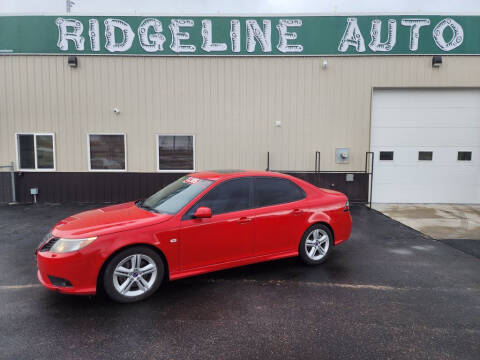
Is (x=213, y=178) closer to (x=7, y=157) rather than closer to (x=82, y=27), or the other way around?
(x=82, y=27)

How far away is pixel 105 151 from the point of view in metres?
10.8

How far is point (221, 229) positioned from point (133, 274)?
1.19m

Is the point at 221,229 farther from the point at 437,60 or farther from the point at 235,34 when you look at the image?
the point at 437,60

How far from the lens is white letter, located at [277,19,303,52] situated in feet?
34.0

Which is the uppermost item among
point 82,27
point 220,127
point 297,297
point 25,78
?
point 82,27

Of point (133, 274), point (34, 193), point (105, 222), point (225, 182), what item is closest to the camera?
point (133, 274)

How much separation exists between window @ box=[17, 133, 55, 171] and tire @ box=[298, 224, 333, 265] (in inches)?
363

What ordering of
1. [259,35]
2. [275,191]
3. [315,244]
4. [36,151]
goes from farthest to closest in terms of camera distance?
[36,151] → [259,35] → [315,244] → [275,191]

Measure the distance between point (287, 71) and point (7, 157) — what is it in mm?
9471

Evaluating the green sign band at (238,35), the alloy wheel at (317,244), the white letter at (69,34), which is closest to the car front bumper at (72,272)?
the alloy wheel at (317,244)

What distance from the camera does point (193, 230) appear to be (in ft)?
13.5

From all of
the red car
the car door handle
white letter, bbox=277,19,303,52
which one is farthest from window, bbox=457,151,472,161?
the car door handle

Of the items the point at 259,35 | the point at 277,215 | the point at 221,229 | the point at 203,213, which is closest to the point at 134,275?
the point at 203,213

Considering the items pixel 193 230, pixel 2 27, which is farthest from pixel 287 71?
pixel 2 27
